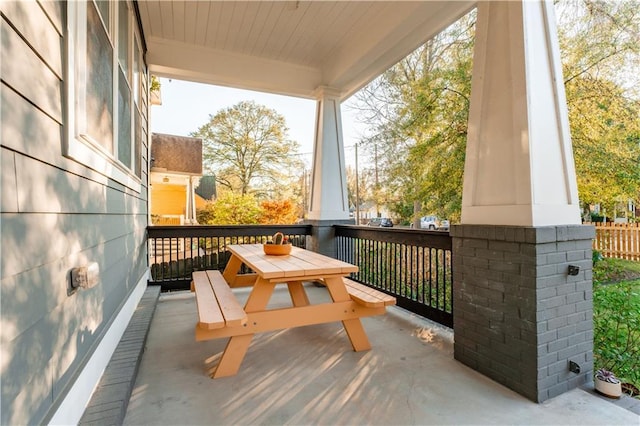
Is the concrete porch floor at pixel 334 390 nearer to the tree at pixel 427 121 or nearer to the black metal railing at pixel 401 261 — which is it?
the black metal railing at pixel 401 261

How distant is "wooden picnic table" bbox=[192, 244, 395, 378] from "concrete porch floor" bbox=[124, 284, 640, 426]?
188 millimetres

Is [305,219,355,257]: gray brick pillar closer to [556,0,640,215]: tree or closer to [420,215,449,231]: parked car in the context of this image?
[420,215,449,231]: parked car

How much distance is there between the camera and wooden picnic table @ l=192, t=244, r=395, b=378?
6.72 feet

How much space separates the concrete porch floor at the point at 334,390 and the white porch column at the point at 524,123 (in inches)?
40.6

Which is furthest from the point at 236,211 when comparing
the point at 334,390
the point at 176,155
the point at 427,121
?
the point at 334,390

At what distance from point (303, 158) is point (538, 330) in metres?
14.1

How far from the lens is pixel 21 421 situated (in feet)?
3.10

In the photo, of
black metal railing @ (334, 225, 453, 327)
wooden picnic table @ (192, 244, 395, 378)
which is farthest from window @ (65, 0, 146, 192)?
black metal railing @ (334, 225, 453, 327)

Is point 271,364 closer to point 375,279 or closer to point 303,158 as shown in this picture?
point 375,279

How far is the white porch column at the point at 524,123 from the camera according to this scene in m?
1.90

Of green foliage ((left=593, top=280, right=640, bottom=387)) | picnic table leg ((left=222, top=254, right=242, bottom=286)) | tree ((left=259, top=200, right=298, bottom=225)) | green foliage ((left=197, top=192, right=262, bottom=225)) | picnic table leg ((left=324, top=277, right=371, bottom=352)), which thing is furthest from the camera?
tree ((left=259, top=200, right=298, bottom=225))

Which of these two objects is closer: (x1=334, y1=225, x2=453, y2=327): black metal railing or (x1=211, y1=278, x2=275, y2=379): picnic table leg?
(x1=211, y1=278, x2=275, y2=379): picnic table leg

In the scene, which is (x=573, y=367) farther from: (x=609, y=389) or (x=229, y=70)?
(x=229, y=70)

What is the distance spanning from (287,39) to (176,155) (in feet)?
18.3
